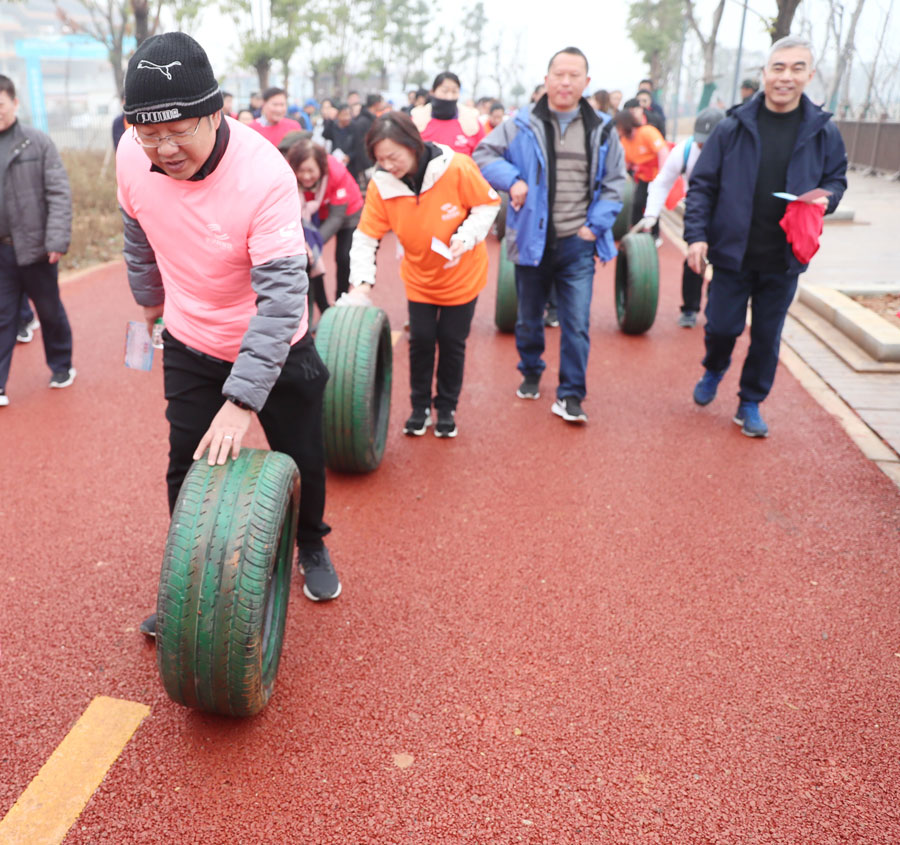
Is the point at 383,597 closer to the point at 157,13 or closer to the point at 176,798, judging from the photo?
the point at 176,798

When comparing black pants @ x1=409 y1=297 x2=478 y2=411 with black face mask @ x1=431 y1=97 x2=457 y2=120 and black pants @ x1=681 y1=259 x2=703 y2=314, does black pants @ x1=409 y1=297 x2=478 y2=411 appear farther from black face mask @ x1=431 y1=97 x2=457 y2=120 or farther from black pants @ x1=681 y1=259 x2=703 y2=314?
black face mask @ x1=431 y1=97 x2=457 y2=120

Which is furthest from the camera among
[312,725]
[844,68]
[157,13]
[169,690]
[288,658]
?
[844,68]

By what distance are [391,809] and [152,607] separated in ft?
4.95

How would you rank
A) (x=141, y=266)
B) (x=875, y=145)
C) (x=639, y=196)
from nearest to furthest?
(x=141, y=266) → (x=639, y=196) → (x=875, y=145)

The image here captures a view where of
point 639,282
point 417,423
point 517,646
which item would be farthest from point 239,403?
point 639,282

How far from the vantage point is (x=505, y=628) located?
3.34m

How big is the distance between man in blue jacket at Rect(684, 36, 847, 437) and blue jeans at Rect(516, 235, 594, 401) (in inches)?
27.0

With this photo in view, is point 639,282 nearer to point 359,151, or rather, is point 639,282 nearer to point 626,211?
point 626,211

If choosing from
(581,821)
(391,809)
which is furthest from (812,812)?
(391,809)

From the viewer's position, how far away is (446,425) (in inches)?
211

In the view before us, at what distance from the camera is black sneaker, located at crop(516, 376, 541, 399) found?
609 centimetres

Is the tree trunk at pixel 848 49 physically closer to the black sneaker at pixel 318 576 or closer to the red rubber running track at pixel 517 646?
the red rubber running track at pixel 517 646

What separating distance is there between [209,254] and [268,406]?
0.68 metres

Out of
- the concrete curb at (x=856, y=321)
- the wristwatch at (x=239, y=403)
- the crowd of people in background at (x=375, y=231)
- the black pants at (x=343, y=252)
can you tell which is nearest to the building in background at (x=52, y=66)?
the black pants at (x=343, y=252)
